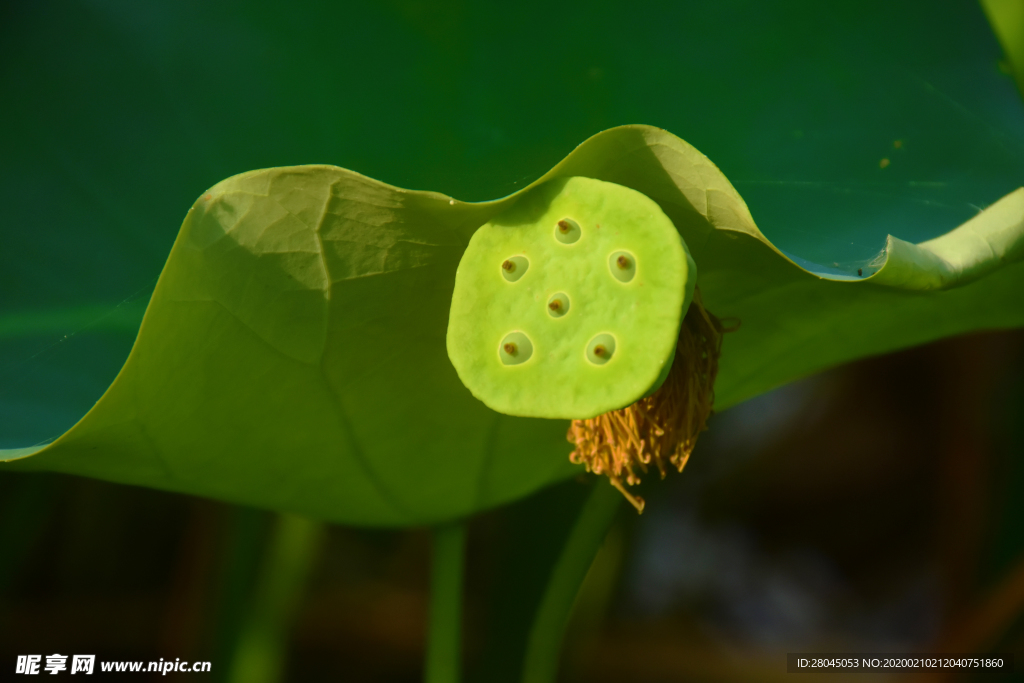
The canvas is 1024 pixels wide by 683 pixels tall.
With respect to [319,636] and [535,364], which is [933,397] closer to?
[319,636]

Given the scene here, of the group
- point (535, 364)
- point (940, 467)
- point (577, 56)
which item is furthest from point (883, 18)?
point (940, 467)

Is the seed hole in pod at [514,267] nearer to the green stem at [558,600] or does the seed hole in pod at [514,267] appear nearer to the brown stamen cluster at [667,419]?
the brown stamen cluster at [667,419]

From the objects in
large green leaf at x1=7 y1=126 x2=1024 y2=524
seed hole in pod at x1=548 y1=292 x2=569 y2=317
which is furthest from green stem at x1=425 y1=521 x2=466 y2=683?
seed hole in pod at x1=548 y1=292 x2=569 y2=317

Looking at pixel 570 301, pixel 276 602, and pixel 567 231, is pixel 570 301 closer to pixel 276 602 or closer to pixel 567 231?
pixel 567 231

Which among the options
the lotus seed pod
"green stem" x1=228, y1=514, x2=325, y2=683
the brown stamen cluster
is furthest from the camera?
"green stem" x1=228, y1=514, x2=325, y2=683

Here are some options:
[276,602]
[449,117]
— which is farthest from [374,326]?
[276,602]

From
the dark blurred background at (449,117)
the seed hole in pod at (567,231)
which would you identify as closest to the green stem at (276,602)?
the dark blurred background at (449,117)

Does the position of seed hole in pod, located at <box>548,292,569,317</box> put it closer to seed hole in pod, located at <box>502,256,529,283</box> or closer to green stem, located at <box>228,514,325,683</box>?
seed hole in pod, located at <box>502,256,529,283</box>

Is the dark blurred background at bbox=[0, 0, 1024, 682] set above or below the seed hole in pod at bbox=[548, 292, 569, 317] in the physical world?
above
